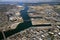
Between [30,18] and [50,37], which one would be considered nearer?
[50,37]

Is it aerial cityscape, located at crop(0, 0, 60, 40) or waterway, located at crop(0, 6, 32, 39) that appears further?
waterway, located at crop(0, 6, 32, 39)

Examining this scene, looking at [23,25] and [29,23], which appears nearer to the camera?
[23,25]

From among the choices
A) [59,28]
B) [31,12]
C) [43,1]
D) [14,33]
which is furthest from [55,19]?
[43,1]

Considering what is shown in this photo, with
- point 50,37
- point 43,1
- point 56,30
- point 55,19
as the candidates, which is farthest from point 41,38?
point 43,1

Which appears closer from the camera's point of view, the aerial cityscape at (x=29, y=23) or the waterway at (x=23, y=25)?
the aerial cityscape at (x=29, y=23)

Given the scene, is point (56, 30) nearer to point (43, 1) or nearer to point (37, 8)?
point (37, 8)

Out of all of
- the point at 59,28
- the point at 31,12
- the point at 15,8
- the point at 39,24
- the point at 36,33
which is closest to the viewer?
the point at 36,33

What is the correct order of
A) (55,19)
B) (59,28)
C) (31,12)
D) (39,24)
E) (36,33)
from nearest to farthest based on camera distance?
(36,33), (59,28), (39,24), (55,19), (31,12)
